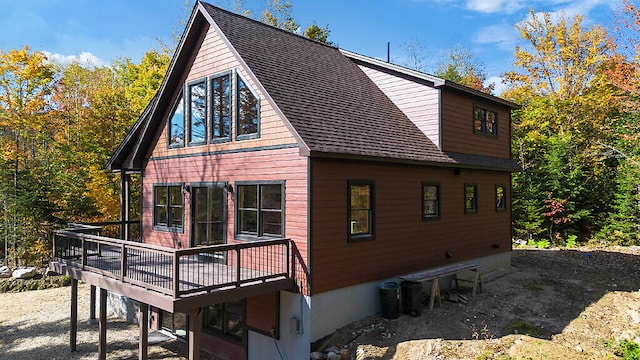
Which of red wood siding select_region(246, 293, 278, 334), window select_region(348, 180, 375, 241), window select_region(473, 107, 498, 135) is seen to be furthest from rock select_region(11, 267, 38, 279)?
window select_region(473, 107, 498, 135)

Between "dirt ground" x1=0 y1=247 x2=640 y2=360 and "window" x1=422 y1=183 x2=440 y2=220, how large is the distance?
2.29m

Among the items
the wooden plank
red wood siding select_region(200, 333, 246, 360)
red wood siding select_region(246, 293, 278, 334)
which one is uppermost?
the wooden plank

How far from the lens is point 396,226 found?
1041cm

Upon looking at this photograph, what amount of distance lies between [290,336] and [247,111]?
214 inches

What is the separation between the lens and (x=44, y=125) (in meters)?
24.5

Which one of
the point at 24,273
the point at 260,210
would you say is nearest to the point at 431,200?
the point at 260,210

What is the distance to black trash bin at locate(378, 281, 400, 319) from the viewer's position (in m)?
9.43

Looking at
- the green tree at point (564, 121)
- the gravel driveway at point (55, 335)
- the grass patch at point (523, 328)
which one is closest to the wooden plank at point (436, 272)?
the grass patch at point (523, 328)

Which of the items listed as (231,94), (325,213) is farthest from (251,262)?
(231,94)

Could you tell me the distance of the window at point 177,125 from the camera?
12.2 metres

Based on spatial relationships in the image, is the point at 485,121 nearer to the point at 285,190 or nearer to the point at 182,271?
the point at 285,190

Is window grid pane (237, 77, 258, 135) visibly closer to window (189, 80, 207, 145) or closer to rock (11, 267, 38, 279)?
window (189, 80, 207, 145)

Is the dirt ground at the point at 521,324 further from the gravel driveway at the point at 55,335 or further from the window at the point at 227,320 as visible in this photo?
the gravel driveway at the point at 55,335

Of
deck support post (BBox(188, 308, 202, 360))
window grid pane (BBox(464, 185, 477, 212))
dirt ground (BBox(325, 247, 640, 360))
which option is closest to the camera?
deck support post (BBox(188, 308, 202, 360))
